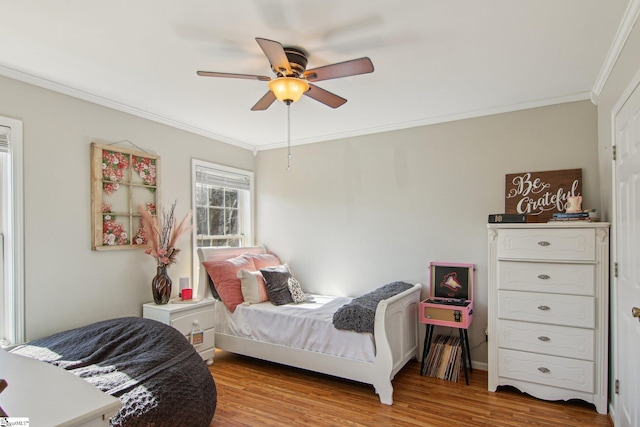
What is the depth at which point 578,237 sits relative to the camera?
2682mm

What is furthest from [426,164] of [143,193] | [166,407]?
[166,407]

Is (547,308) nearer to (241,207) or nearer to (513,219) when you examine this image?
(513,219)

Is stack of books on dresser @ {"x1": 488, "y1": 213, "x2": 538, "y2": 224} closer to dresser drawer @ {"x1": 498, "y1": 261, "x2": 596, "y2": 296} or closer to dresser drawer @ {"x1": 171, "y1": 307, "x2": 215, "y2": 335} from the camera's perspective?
dresser drawer @ {"x1": 498, "y1": 261, "x2": 596, "y2": 296}

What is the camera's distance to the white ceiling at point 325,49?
1857 mm

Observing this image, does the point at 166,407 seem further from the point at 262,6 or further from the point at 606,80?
the point at 606,80

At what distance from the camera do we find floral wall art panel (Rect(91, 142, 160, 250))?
9.96 ft

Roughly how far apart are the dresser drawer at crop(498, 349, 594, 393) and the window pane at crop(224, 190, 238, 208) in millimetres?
3259

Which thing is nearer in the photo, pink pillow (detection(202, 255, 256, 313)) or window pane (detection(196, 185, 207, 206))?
pink pillow (detection(202, 255, 256, 313))

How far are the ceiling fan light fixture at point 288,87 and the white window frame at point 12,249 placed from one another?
189 centimetres

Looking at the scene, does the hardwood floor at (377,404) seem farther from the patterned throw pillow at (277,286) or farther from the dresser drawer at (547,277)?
the dresser drawer at (547,277)

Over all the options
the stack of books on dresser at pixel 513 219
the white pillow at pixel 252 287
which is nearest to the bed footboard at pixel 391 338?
the stack of books on dresser at pixel 513 219

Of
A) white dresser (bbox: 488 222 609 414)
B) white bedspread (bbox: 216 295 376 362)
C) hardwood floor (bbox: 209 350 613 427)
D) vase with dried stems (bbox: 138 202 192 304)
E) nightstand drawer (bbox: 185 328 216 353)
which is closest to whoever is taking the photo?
hardwood floor (bbox: 209 350 613 427)

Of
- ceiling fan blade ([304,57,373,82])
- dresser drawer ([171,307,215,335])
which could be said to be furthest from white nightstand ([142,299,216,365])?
ceiling fan blade ([304,57,373,82])

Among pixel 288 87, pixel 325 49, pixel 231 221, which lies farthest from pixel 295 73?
pixel 231 221
